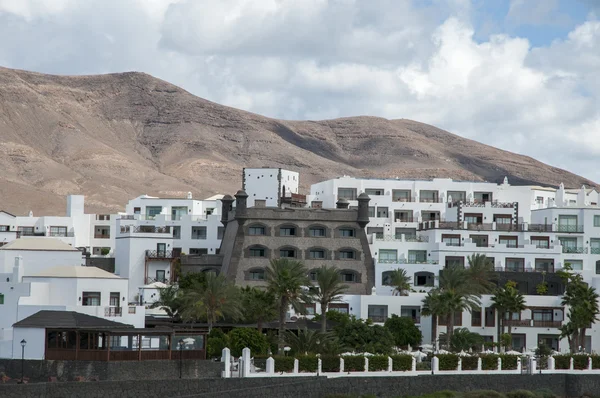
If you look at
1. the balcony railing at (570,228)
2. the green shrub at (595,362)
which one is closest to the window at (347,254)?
the balcony railing at (570,228)

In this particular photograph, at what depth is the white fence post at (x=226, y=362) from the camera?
70625 millimetres

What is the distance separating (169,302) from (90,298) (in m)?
9.79

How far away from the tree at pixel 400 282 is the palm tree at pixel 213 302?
17.4m

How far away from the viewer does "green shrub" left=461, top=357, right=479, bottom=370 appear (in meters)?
77.8

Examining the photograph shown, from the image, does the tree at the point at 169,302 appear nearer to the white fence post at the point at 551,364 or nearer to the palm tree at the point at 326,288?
the palm tree at the point at 326,288

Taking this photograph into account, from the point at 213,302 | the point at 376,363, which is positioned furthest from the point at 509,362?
the point at 213,302

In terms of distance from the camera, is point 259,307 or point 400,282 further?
point 400,282

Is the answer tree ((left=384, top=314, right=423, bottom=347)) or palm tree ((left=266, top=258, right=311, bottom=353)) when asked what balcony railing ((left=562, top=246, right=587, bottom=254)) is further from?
palm tree ((left=266, top=258, right=311, bottom=353))

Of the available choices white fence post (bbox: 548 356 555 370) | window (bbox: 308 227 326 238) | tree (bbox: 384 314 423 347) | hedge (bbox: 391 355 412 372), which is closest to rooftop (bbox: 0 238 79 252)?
window (bbox: 308 227 326 238)

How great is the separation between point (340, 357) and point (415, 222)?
45.0 m

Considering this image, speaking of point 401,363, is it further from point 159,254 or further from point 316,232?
point 159,254

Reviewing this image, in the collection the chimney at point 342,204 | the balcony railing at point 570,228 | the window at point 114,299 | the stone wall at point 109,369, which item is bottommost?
the stone wall at point 109,369

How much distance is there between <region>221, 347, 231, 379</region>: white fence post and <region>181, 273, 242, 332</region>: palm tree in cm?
1266

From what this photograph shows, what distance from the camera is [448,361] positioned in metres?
77.1
